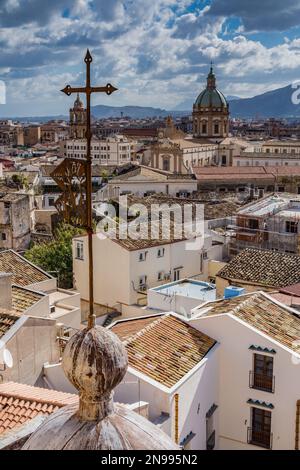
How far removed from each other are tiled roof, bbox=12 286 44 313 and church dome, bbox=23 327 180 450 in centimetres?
1116

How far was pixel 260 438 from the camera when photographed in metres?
11.8

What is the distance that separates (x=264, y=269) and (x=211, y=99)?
248 feet

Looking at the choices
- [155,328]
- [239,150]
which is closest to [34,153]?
[239,150]

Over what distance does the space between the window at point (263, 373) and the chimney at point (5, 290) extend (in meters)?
5.23

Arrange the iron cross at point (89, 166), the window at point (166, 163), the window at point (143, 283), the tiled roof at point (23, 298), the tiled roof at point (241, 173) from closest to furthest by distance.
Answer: the iron cross at point (89, 166) → the tiled roof at point (23, 298) → the window at point (143, 283) → the tiled roof at point (241, 173) → the window at point (166, 163)

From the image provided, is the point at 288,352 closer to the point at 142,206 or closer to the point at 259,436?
the point at 259,436

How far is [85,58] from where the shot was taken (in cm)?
346

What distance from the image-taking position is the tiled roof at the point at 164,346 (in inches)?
405

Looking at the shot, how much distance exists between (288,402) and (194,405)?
1993 millimetres

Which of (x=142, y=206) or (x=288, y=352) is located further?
(x=142, y=206)

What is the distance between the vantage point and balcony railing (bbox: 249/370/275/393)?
11.5m
